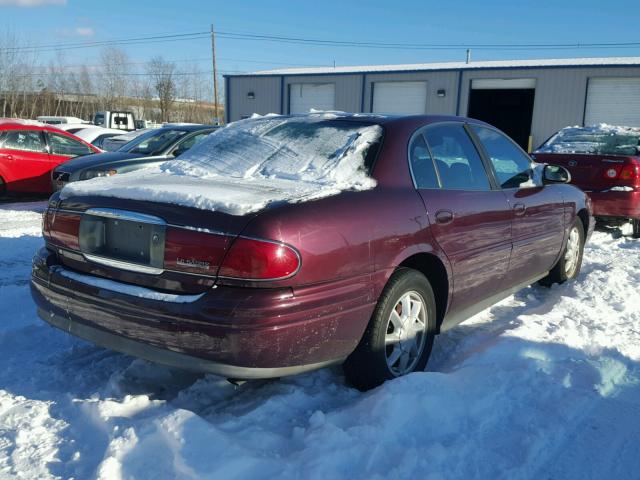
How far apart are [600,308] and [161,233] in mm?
3609

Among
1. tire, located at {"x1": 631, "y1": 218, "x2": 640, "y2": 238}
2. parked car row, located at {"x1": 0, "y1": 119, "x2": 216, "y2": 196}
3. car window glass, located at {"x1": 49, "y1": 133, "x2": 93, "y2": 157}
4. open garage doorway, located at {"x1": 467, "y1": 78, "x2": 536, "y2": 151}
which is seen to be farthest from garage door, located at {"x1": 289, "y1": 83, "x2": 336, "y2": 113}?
tire, located at {"x1": 631, "y1": 218, "x2": 640, "y2": 238}

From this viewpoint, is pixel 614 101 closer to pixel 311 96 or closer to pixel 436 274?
pixel 311 96

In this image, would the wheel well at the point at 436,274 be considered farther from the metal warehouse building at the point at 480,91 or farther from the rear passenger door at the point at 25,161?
the metal warehouse building at the point at 480,91

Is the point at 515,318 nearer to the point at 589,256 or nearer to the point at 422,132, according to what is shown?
the point at 422,132

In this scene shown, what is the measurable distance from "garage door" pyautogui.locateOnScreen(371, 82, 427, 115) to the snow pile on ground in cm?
2336

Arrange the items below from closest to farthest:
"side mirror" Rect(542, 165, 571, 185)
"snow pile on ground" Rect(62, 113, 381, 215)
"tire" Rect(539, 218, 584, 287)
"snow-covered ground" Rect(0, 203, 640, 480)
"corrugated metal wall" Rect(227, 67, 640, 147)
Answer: "snow-covered ground" Rect(0, 203, 640, 480) → "snow pile on ground" Rect(62, 113, 381, 215) → "side mirror" Rect(542, 165, 571, 185) → "tire" Rect(539, 218, 584, 287) → "corrugated metal wall" Rect(227, 67, 640, 147)

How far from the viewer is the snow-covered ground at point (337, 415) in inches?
94.8

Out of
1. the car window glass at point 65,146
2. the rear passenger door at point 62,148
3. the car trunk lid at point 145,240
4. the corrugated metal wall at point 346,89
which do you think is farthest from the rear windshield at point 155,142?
the corrugated metal wall at point 346,89

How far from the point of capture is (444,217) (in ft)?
11.2

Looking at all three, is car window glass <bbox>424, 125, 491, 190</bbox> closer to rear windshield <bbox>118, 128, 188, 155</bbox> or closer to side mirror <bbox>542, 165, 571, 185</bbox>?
side mirror <bbox>542, 165, 571, 185</bbox>

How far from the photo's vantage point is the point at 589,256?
268 inches

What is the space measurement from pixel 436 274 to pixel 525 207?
1.27 metres

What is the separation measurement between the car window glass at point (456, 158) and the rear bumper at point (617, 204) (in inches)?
179

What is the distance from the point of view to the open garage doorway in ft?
79.9
